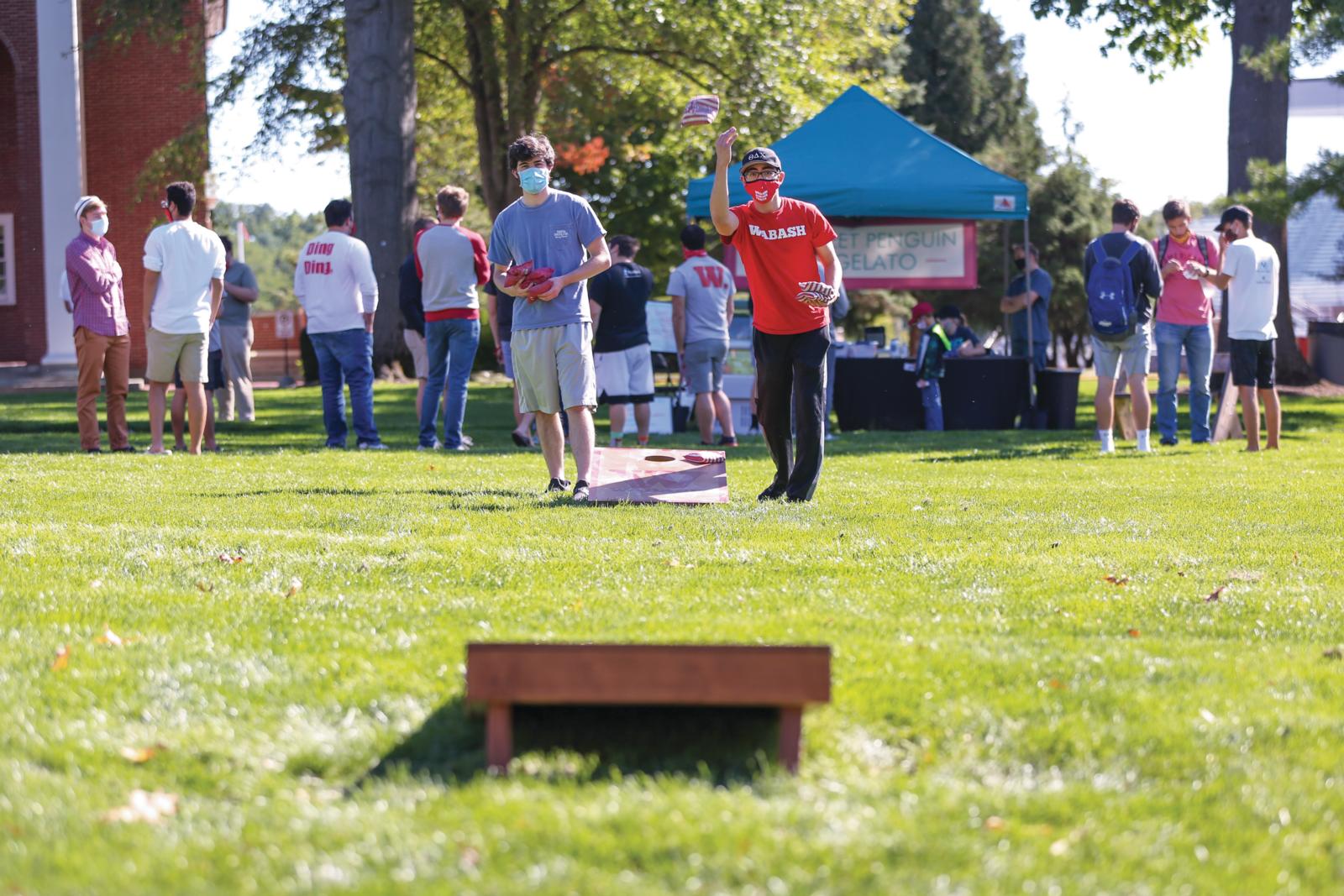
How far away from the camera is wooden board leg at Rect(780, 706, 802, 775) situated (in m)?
3.58

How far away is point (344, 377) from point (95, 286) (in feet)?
6.80

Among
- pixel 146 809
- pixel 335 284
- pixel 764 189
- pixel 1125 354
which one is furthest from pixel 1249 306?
pixel 146 809

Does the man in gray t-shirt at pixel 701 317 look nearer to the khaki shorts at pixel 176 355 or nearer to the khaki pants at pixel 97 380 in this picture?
the khaki shorts at pixel 176 355

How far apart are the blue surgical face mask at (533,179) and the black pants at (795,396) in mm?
1461

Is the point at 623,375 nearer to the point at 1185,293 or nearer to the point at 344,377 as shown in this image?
the point at 344,377

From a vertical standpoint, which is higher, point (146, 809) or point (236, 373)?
point (236, 373)

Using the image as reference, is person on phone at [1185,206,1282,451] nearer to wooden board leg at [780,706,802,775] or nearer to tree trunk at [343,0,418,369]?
wooden board leg at [780,706,802,775]

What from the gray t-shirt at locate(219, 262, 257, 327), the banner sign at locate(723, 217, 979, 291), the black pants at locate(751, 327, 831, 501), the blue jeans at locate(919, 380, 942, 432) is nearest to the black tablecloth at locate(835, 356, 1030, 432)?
A: the blue jeans at locate(919, 380, 942, 432)

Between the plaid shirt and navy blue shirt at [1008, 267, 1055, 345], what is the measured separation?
31.8 ft

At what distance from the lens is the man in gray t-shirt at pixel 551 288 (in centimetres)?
855

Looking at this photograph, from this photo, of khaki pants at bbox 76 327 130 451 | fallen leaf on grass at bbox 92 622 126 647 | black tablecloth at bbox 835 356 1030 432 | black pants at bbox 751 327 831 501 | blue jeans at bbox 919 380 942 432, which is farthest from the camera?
black tablecloth at bbox 835 356 1030 432

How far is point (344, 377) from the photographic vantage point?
13469 mm

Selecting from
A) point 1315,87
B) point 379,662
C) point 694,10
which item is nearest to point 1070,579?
point 379,662

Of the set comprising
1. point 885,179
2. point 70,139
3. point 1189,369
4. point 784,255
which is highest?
point 70,139
